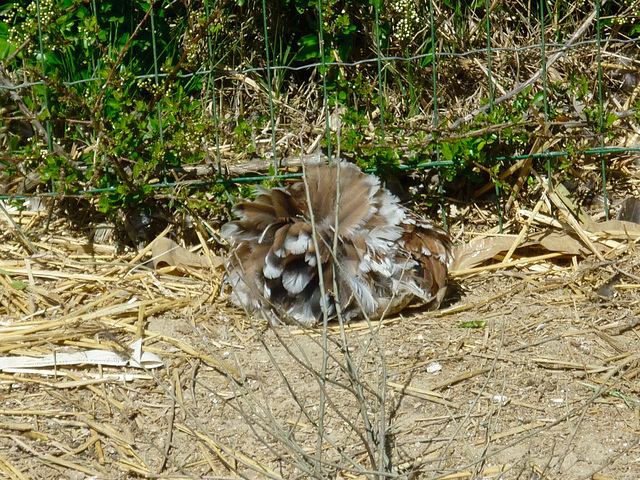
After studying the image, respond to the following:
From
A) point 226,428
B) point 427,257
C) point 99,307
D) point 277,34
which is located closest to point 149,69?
point 277,34

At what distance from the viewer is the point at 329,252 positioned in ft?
9.90

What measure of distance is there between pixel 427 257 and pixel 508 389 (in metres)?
0.74

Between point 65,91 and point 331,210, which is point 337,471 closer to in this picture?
point 331,210

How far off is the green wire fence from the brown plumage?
0.31 meters

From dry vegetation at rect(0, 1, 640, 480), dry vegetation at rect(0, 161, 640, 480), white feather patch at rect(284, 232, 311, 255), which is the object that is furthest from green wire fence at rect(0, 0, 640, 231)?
white feather patch at rect(284, 232, 311, 255)

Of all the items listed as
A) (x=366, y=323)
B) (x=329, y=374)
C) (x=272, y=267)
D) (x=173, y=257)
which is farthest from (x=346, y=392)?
(x=173, y=257)

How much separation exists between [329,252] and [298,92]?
1483 mm

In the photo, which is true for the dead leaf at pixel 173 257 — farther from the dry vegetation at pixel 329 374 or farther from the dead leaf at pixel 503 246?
the dead leaf at pixel 503 246

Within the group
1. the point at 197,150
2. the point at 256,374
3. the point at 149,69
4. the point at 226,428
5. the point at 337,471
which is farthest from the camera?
the point at 149,69

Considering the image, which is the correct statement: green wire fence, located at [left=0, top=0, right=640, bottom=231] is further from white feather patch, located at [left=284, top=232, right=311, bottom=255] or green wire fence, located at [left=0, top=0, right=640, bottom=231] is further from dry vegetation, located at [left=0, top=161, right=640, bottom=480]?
white feather patch, located at [left=284, top=232, right=311, bottom=255]

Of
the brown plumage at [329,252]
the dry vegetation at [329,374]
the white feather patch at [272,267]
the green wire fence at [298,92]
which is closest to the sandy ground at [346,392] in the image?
the dry vegetation at [329,374]

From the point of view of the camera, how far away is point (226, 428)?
8.04 feet

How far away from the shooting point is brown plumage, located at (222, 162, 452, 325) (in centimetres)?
304

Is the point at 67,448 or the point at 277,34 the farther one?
the point at 277,34
